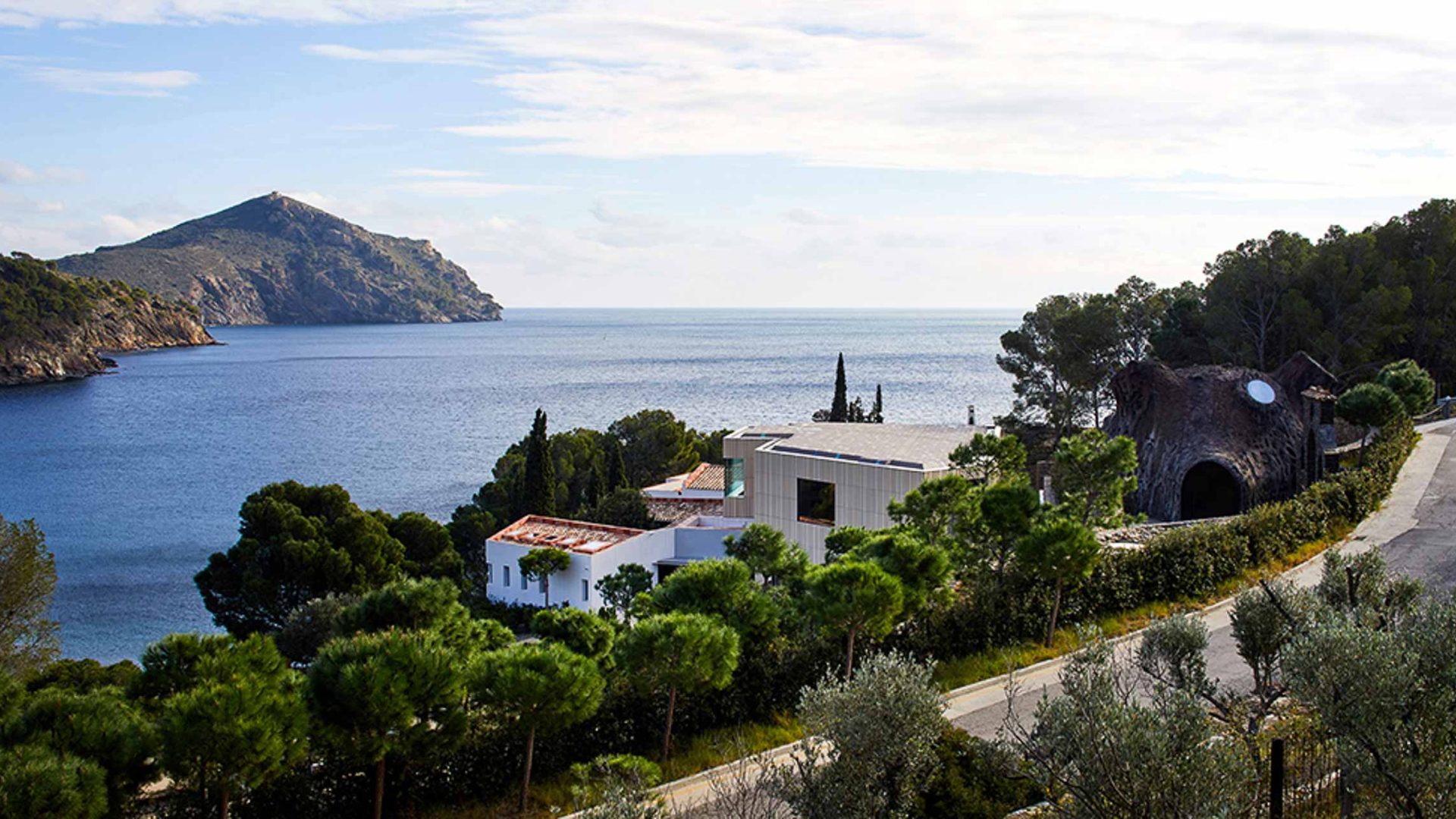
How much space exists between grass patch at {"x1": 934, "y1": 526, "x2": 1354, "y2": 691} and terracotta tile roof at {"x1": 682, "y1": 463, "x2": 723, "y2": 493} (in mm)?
27621

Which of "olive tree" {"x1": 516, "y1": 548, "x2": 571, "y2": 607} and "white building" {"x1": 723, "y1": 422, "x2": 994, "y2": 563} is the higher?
"white building" {"x1": 723, "y1": 422, "x2": 994, "y2": 563}

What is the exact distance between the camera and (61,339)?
428 feet

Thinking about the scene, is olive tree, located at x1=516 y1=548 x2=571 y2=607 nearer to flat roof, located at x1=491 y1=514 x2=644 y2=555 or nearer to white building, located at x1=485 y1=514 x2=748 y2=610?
white building, located at x1=485 y1=514 x2=748 y2=610

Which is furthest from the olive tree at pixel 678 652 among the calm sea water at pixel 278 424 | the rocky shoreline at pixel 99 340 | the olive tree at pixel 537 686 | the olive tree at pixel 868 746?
the rocky shoreline at pixel 99 340

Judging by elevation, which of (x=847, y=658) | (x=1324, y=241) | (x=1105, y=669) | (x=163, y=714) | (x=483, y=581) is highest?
(x=1324, y=241)

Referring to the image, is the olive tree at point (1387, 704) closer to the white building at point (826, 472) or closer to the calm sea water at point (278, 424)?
the white building at point (826, 472)

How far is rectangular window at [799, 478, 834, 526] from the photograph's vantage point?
28.1m

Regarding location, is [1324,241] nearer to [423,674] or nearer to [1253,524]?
[1253,524]

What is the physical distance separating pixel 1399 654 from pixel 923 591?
306 inches

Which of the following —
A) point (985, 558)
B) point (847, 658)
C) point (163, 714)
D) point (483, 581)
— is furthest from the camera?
point (483, 581)

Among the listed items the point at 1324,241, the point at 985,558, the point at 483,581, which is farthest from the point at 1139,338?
the point at 985,558

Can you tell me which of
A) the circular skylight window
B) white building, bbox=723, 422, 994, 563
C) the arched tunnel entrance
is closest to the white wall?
white building, bbox=723, 422, 994, 563

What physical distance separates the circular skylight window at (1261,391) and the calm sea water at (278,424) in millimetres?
33445

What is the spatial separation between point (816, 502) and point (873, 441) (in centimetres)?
326
